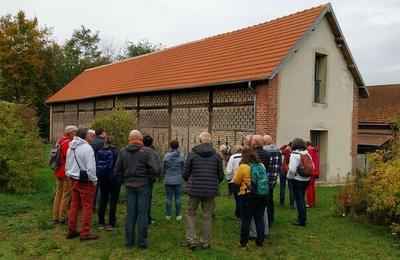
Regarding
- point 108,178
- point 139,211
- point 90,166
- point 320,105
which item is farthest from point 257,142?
point 320,105

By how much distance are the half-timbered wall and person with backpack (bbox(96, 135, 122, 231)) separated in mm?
7911

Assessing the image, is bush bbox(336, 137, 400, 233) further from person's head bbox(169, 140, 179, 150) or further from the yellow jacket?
person's head bbox(169, 140, 179, 150)

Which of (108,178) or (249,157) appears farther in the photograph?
(108,178)

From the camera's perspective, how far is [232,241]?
24.9ft

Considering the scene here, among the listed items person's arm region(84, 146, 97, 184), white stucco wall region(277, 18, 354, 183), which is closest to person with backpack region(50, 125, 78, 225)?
person's arm region(84, 146, 97, 184)

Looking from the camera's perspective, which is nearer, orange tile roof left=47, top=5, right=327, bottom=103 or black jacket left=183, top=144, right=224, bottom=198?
black jacket left=183, top=144, right=224, bottom=198

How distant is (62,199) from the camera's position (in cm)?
830

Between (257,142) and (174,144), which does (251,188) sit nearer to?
(257,142)

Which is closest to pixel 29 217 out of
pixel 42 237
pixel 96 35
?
pixel 42 237

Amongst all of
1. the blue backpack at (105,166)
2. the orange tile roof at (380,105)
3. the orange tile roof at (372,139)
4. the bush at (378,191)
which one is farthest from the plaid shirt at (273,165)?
the orange tile roof at (380,105)

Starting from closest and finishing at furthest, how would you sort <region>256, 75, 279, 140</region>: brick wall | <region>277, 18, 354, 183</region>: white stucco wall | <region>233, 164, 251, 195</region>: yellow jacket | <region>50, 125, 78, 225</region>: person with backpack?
1. <region>233, 164, 251, 195</region>: yellow jacket
2. <region>50, 125, 78, 225</region>: person with backpack
3. <region>256, 75, 279, 140</region>: brick wall
4. <region>277, 18, 354, 183</region>: white stucco wall

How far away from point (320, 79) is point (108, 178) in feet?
37.8

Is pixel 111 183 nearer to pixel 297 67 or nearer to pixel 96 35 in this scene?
pixel 297 67

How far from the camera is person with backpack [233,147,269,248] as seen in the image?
700cm
